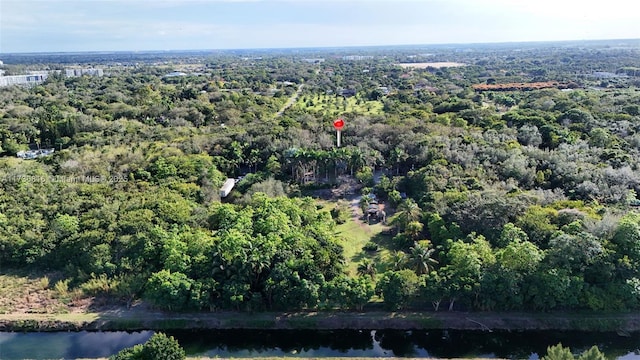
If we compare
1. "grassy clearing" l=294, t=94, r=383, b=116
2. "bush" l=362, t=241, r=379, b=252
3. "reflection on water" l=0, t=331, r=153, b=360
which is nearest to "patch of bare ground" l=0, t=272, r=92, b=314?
"reflection on water" l=0, t=331, r=153, b=360

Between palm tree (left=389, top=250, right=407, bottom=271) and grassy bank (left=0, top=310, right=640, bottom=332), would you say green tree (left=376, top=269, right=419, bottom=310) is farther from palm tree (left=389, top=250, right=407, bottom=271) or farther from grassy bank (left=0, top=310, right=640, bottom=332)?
palm tree (left=389, top=250, right=407, bottom=271)

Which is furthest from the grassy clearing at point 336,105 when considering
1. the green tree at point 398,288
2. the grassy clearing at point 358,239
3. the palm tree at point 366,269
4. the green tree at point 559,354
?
the green tree at point 559,354

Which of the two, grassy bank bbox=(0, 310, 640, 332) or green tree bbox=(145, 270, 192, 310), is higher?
green tree bbox=(145, 270, 192, 310)

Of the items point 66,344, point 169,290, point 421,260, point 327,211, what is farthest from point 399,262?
point 66,344

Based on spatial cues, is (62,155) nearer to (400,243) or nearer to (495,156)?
(400,243)

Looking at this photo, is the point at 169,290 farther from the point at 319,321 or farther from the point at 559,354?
the point at 559,354

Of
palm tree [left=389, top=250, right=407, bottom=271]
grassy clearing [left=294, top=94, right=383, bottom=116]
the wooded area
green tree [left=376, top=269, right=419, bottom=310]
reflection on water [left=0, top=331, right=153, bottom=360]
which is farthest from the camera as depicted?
grassy clearing [left=294, top=94, right=383, bottom=116]
